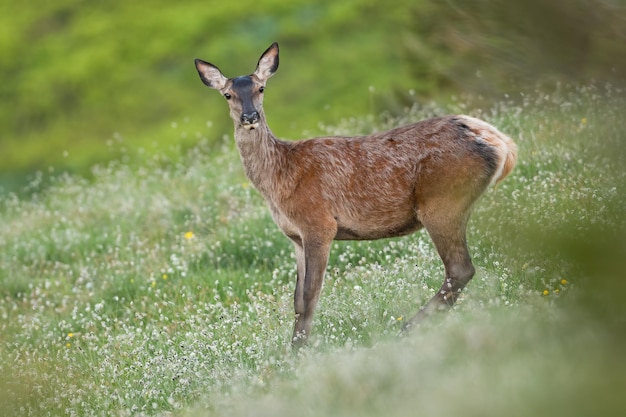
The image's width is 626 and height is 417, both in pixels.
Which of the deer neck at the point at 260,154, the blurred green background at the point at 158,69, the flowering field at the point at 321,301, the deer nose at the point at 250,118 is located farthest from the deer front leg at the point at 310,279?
the blurred green background at the point at 158,69

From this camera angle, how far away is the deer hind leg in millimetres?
7160

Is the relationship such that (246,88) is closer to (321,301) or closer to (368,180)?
(368,180)

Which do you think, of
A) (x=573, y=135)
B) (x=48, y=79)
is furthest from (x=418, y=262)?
(x=48, y=79)

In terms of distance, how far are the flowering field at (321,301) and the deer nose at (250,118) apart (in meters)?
1.61

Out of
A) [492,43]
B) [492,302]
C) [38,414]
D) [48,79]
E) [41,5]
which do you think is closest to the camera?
[492,43]

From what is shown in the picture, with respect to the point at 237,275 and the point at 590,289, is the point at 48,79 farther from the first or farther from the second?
the point at 590,289

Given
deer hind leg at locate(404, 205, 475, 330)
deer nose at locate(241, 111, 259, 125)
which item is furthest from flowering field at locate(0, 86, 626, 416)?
deer nose at locate(241, 111, 259, 125)

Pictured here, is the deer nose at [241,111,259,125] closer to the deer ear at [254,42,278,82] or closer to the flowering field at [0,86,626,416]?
the deer ear at [254,42,278,82]

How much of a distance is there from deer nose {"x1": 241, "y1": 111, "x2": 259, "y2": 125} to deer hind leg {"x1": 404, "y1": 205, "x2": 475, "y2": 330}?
1.54 metres

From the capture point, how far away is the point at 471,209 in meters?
7.38

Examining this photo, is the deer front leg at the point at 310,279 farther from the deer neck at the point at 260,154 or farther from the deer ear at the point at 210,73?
the deer ear at the point at 210,73

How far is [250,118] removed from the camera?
295 inches

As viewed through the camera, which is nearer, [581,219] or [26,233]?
[581,219]

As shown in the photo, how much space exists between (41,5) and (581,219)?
81.6 feet
